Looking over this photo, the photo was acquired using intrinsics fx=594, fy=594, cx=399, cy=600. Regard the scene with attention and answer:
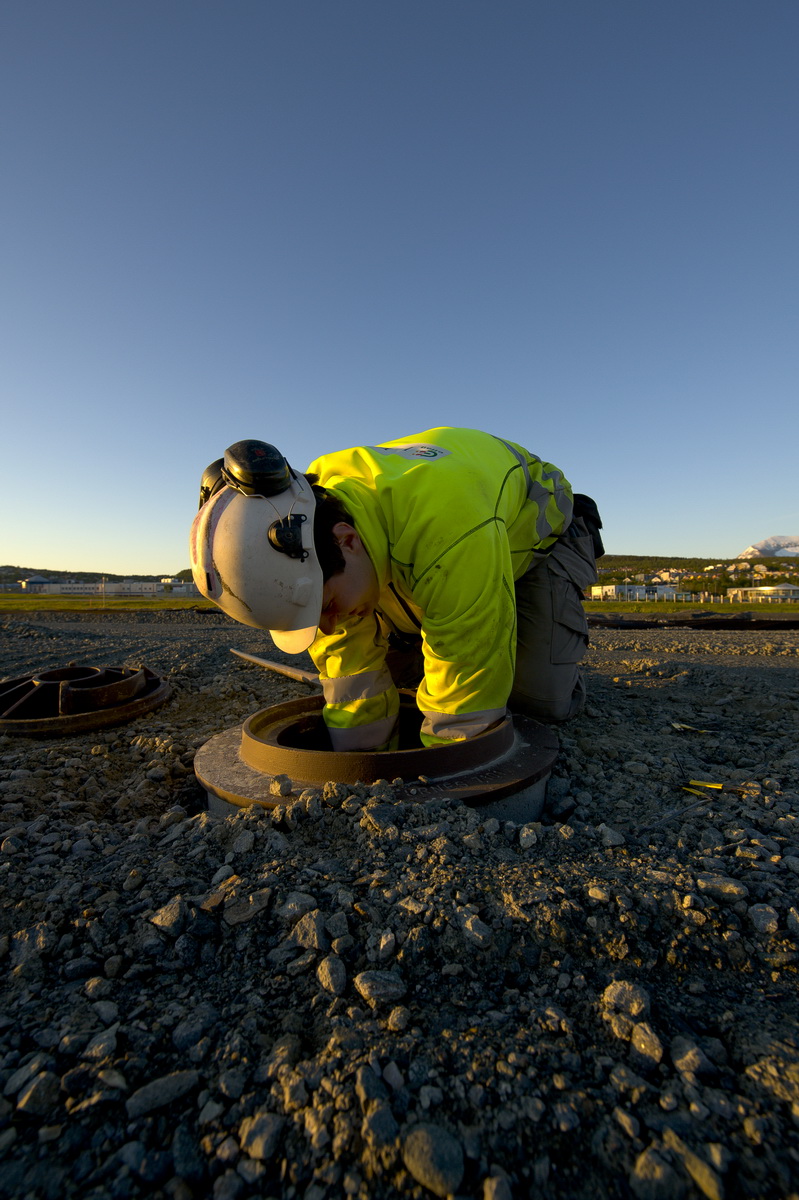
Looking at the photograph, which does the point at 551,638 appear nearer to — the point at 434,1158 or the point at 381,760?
the point at 381,760

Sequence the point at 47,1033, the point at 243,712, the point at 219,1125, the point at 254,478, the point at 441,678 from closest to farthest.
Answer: the point at 219,1125
the point at 47,1033
the point at 254,478
the point at 441,678
the point at 243,712

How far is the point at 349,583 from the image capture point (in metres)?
2.81

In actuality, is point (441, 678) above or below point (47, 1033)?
above

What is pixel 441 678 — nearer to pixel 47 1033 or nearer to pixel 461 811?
pixel 461 811

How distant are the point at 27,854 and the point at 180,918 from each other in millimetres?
908

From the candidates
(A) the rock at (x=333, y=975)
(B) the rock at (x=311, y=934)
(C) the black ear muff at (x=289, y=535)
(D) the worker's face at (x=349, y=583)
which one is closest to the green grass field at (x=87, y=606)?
(D) the worker's face at (x=349, y=583)

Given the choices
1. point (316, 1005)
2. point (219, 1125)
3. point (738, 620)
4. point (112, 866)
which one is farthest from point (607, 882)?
point (738, 620)

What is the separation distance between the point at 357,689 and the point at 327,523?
41.1 inches

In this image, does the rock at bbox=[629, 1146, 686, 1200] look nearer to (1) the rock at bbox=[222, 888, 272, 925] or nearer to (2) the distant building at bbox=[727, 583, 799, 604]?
(1) the rock at bbox=[222, 888, 272, 925]

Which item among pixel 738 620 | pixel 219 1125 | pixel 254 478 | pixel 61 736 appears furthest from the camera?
pixel 738 620

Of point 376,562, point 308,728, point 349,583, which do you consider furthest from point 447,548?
point 308,728

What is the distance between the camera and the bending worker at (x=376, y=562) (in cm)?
245

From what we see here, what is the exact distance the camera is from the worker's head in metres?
2.41

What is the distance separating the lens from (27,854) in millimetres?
Result: 2174
